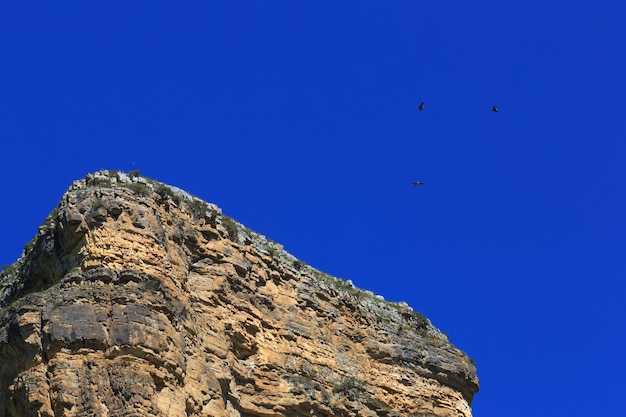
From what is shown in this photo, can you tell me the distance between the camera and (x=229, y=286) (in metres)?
34.1

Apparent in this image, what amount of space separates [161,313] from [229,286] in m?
4.72

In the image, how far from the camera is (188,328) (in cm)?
3061

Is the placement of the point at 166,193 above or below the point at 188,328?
above

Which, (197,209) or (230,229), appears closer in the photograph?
(197,209)

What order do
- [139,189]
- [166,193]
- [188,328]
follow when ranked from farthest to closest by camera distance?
[166,193], [139,189], [188,328]

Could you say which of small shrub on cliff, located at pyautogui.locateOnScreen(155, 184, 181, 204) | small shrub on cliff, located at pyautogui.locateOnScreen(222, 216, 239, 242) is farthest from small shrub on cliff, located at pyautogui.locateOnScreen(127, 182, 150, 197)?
small shrub on cliff, located at pyautogui.locateOnScreen(222, 216, 239, 242)

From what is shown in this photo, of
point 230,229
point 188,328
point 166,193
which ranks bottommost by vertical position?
point 188,328

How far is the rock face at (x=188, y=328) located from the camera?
92.0 ft

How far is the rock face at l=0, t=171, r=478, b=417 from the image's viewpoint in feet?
92.0

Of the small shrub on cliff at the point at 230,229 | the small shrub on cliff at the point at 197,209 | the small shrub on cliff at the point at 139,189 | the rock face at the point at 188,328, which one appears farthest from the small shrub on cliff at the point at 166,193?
the small shrub on cliff at the point at 230,229

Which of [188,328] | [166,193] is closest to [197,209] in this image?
[166,193]

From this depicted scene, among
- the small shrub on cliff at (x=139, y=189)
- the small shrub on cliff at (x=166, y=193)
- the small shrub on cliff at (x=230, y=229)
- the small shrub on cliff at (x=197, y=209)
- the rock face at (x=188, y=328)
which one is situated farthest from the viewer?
the small shrub on cliff at (x=230, y=229)

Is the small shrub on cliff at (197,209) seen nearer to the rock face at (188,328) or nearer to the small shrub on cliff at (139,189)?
the rock face at (188,328)

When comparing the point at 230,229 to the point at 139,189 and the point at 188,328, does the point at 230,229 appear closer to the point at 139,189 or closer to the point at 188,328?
the point at 139,189
